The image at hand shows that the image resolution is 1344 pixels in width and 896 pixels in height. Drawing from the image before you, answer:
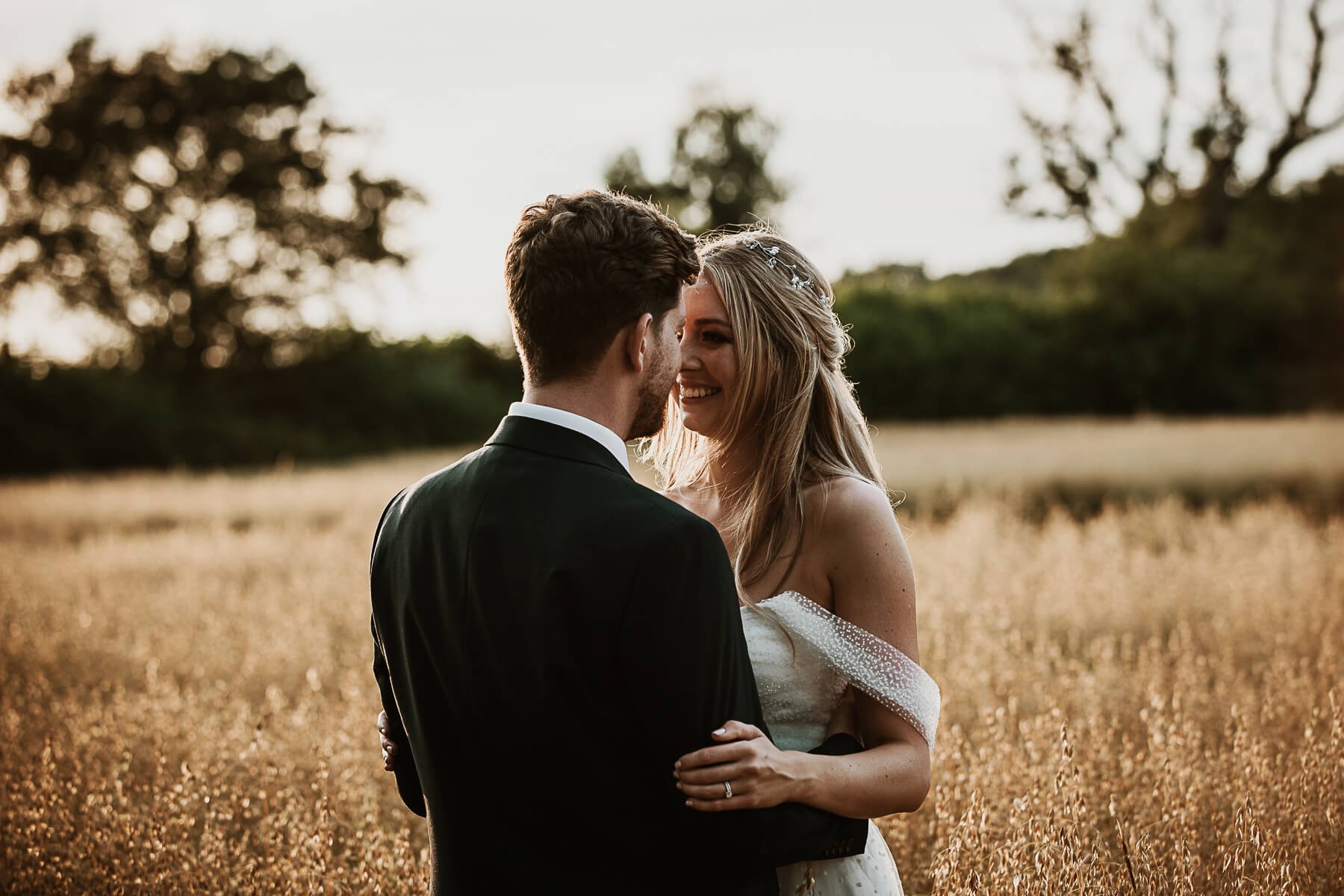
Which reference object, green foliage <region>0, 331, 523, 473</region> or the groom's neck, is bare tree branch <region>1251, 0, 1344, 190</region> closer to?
green foliage <region>0, 331, 523, 473</region>

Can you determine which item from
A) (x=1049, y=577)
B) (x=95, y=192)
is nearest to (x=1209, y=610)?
(x=1049, y=577)

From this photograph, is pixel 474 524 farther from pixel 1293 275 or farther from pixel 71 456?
pixel 1293 275

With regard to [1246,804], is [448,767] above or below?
above

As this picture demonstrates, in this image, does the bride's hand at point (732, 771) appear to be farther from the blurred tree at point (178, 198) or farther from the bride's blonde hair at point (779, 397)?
the blurred tree at point (178, 198)

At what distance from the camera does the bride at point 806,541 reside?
2.30m

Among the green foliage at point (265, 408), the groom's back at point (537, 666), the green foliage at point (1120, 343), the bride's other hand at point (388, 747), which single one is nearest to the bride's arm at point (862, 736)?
the groom's back at point (537, 666)

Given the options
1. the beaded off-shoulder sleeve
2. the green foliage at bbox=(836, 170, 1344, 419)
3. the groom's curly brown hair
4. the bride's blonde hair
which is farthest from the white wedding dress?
the green foliage at bbox=(836, 170, 1344, 419)

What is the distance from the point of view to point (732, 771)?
1709 millimetres

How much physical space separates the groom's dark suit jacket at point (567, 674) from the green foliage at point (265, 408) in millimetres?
26111

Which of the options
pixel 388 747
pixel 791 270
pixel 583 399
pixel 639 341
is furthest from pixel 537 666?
pixel 791 270

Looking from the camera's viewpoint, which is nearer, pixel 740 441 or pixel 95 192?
pixel 740 441

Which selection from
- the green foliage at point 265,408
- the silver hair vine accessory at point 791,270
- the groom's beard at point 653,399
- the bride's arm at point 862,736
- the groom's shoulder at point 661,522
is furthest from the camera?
the green foliage at point 265,408

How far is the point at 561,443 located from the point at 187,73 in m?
29.5

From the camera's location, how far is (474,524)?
1.75 m
